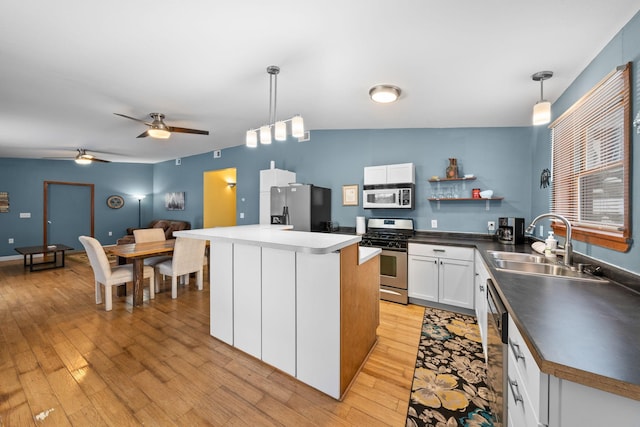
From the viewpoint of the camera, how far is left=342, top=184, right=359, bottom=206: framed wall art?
4.42m

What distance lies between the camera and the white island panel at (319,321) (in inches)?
70.3

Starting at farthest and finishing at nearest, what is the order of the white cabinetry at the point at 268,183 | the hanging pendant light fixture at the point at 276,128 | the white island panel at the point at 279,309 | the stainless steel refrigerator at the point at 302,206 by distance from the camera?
1. the white cabinetry at the point at 268,183
2. the stainless steel refrigerator at the point at 302,206
3. the hanging pendant light fixture at the point at 276,128
4. the white island panel at the point at 279,309

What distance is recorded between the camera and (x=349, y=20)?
5.59 ft

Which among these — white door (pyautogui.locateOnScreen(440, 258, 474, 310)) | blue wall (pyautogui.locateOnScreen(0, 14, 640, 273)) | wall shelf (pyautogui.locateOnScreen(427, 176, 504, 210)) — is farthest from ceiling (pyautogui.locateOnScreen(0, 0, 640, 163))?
white door (pyautogui.locateOnScreen(440, 258, 474, 310))

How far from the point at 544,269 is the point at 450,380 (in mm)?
1158

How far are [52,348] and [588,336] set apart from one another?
3780 mm

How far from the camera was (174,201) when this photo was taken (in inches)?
296

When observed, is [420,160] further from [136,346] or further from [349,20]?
[136,346]

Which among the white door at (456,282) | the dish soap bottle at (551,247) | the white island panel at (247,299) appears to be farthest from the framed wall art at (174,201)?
the dish soap bottle at (551,247)

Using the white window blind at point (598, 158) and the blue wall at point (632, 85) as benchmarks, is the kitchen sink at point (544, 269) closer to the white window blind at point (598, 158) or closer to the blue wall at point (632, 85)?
the blue wall at point (632, 85)

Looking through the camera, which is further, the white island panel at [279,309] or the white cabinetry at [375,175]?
the white cabinetry at [375,175]

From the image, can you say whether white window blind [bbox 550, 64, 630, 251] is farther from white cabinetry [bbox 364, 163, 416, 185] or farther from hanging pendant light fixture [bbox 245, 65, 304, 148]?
hanging pendant light fixture [bbox 245, 65, 304, 148]

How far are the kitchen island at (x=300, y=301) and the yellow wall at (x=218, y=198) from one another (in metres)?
4.69

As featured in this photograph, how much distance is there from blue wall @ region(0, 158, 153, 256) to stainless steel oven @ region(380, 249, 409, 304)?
7.94 meters
